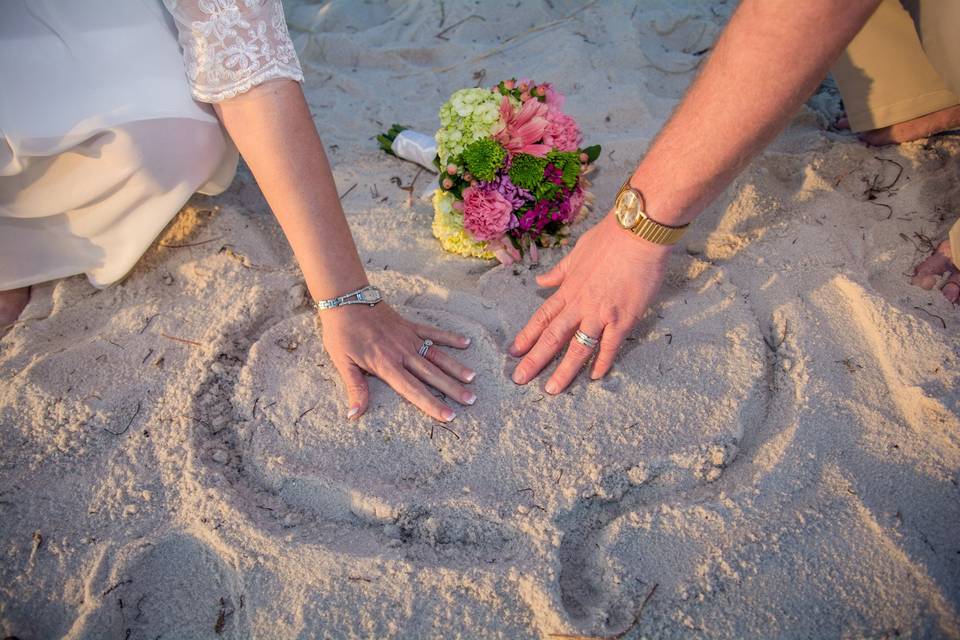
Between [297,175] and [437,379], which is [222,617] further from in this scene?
[297,175]

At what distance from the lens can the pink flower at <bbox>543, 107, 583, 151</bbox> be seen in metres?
1.96

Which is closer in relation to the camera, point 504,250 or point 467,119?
point 467,119

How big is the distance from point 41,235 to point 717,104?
2.37 metres

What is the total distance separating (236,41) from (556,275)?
3.89ft

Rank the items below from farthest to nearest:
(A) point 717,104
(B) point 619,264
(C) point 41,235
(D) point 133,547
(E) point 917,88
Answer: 1. (E) point 917,88
2. (C) point 41,235
3. (B) point 619,264
4. (D) point 133,547
5. (A) point 717,104

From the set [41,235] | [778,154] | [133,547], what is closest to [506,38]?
[778,154]

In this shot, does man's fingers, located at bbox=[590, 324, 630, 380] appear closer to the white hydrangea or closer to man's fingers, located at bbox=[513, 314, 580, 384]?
man's fingers, located at bbox=[513, 314, 580, 384]

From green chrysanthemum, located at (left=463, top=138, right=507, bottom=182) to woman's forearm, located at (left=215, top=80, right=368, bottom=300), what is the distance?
473 millimetres

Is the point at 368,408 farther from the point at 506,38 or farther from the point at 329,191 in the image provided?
the point at 506,38

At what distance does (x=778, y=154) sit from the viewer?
2.56 metres

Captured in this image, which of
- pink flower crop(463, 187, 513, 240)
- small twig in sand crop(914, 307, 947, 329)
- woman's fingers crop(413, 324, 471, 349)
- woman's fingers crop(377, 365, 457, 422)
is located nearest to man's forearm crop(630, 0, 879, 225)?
pink flower crop(463, 187, 513, 240)

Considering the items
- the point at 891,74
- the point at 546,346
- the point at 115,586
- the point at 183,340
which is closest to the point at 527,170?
the point at 546,346

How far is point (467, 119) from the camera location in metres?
1.93

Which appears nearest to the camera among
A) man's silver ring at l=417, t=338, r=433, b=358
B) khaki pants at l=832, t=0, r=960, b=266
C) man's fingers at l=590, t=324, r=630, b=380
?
man's fingers at l=590, t=324, r=630, b=380
